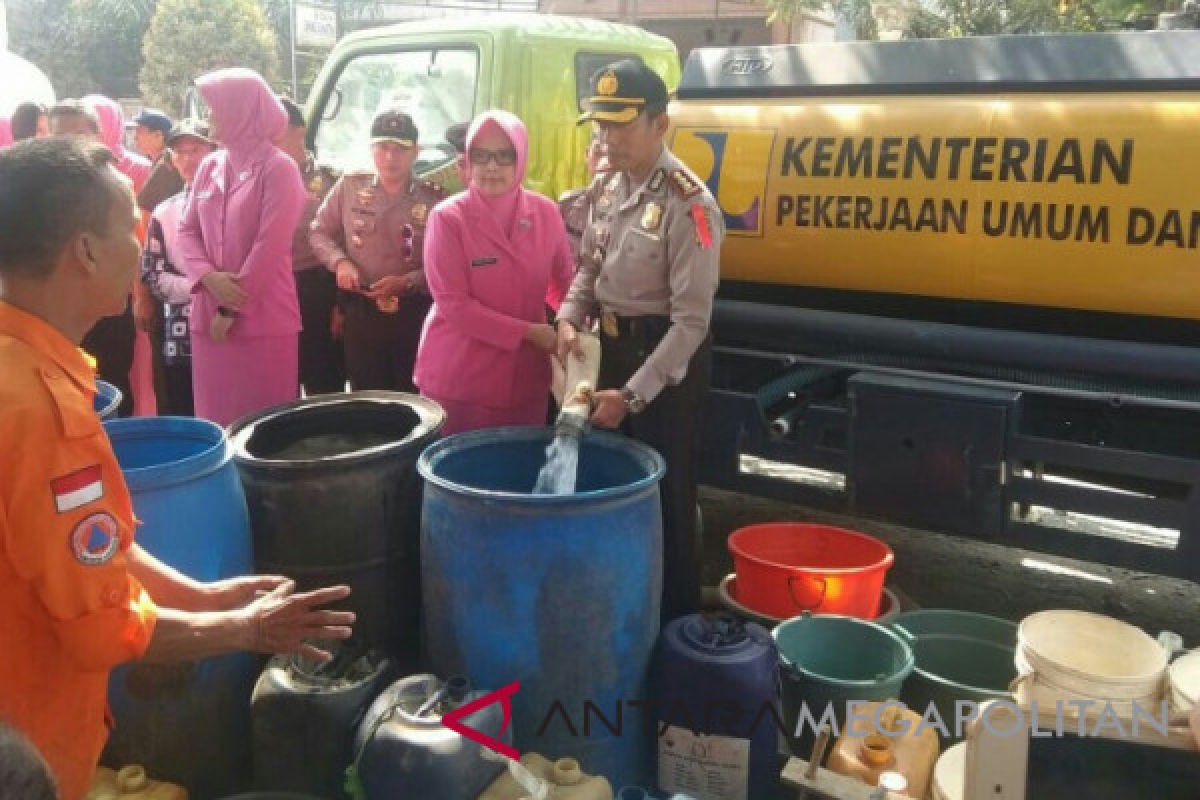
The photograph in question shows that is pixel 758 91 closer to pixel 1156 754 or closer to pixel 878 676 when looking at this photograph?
pixel 878 676

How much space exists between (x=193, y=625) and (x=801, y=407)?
2244mm

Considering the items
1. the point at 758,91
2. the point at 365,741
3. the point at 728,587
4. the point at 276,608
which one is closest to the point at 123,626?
the point at 276,608

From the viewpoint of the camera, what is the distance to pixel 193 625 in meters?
1.73

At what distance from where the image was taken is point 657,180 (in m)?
2.96

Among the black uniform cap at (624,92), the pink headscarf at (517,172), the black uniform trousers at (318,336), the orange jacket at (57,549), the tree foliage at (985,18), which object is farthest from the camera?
the tree foliage at (985,18)

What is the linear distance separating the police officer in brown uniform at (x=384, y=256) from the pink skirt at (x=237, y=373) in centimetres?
47

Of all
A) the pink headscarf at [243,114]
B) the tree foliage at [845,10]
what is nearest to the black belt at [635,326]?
the pink headscarf at [243,114]

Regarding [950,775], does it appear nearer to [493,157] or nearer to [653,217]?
[653,217]

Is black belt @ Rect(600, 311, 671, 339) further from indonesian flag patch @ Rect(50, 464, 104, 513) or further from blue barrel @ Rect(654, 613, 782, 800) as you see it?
indonesian flag patch @ Rect(50, 464, 104, 513)

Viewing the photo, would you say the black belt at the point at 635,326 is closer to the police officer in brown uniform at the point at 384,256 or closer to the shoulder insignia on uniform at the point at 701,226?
the shoulder insignia on uniform at the point at 701,226

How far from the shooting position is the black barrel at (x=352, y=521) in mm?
2686

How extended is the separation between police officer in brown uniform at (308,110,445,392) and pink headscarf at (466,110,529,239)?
89 cm

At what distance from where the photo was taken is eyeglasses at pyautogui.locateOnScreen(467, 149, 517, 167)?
3.26 meters

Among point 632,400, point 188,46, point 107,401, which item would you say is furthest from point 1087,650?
point 188,46
